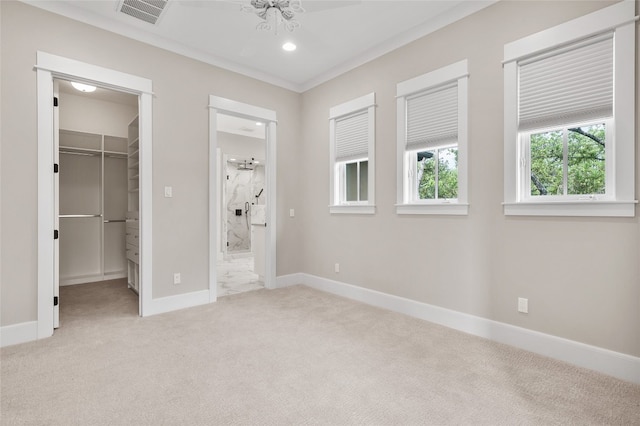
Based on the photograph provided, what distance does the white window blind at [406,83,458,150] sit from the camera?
3043mm

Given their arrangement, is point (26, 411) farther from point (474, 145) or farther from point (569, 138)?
point (569, 138)

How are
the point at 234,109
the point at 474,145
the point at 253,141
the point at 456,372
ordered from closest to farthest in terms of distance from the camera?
the point at 456,372 → the point at 474,145 → the point at 234,109 → the point at 253,141

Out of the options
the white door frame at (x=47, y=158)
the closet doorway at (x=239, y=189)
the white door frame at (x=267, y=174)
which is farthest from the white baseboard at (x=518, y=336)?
the closet doorway at (x=239, y=189)

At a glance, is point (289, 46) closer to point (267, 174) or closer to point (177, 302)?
point (267, 174)

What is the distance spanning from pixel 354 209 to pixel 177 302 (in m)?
2.34

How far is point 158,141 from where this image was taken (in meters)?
3.47

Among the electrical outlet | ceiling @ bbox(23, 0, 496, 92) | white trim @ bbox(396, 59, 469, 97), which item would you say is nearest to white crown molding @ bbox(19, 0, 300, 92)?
ceiling @ bbox(23, 0, 496, 92)

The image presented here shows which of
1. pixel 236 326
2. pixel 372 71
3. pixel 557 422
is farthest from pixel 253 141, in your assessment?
pixel 557 422

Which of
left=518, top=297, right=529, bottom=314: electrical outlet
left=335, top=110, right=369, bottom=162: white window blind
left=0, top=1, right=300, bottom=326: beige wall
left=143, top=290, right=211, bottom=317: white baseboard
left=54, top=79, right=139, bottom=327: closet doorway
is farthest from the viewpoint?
left=54, top=79, right=139, bottom=327: closet doorway

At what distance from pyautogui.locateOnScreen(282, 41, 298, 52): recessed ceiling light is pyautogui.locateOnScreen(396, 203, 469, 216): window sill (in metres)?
2.16

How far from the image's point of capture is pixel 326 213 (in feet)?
14.5

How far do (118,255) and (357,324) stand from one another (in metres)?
4.39

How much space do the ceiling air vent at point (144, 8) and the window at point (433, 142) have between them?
8.08ft

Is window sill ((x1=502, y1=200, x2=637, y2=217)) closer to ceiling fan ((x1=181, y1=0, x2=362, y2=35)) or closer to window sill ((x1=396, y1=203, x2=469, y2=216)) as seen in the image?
window sill ((x1=396, y1=203, x2=469, y2=216))
